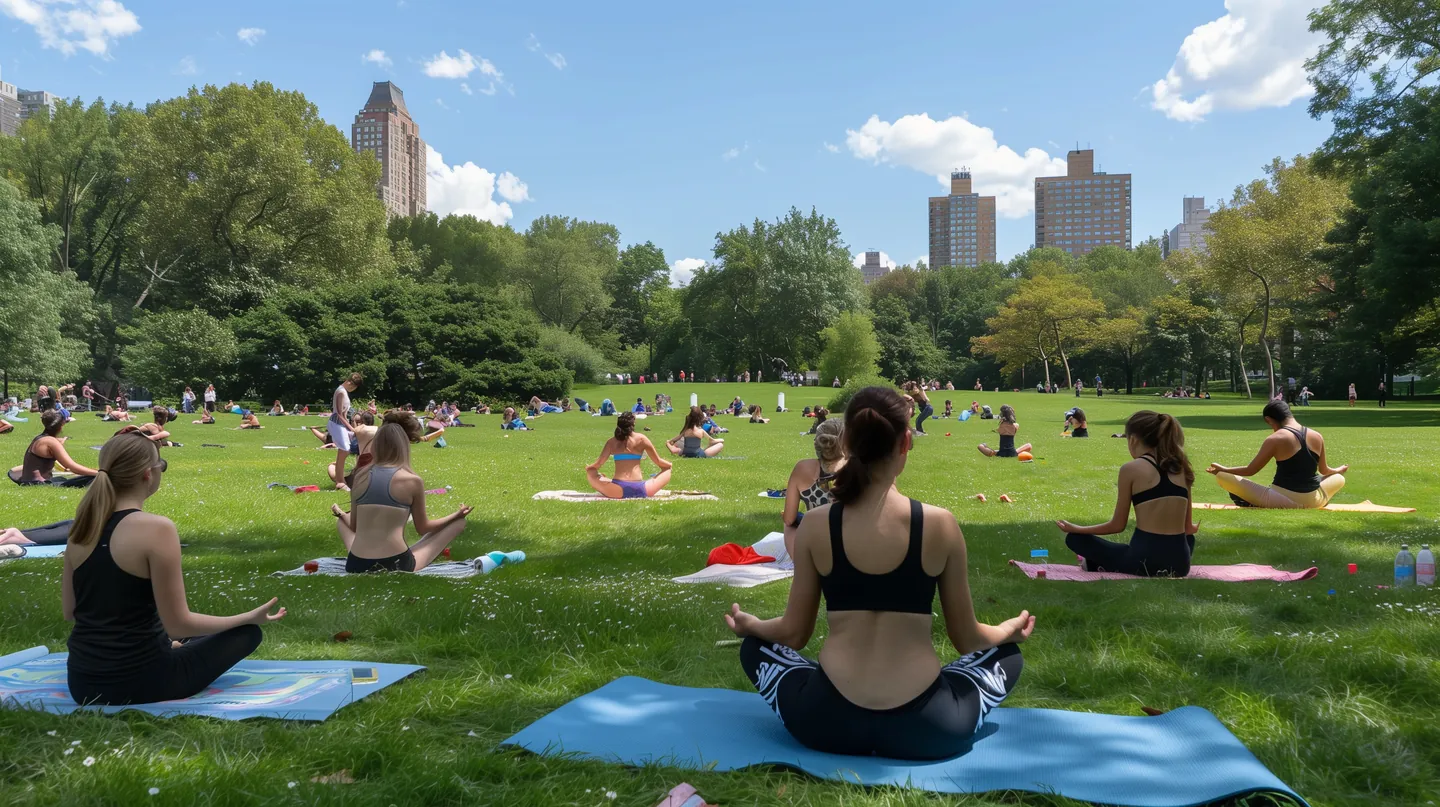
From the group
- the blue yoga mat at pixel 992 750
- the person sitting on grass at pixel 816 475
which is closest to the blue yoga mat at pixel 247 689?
the blue yoga mat at pixel 992 750

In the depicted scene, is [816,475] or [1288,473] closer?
[816,475]

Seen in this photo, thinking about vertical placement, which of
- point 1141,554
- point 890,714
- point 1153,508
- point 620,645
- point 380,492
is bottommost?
point 620,645

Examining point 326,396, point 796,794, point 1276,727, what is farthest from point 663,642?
point 326,396

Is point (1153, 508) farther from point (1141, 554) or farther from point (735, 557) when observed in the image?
point (735, 557)

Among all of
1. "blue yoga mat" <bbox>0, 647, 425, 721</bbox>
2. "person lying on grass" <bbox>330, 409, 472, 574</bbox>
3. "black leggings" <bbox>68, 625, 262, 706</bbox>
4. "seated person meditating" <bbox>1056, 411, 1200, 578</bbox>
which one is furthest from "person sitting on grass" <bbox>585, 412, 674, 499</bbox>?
"black leggings" <bbox>68, 625, 262, 706</bbox>

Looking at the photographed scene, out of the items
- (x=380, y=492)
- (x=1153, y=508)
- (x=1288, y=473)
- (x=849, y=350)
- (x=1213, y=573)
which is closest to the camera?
(x=1153, y=508)

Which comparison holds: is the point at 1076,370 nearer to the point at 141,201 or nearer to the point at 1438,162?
the point at 1438,162

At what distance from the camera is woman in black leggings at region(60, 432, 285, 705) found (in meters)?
3.96

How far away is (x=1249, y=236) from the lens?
45.1 m

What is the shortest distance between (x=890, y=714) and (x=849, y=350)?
6333cm

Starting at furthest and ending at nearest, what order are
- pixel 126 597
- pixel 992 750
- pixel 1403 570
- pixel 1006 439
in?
pixel 1006 439 → pixel 1403 570 → pixel 126 597 → pixel 992 750

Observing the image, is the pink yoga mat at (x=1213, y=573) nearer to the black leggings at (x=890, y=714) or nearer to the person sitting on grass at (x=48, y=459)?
the black leggings at (x=890, y=714)

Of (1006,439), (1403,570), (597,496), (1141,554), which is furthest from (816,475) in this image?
(1006,439)

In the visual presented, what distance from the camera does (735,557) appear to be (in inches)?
319
